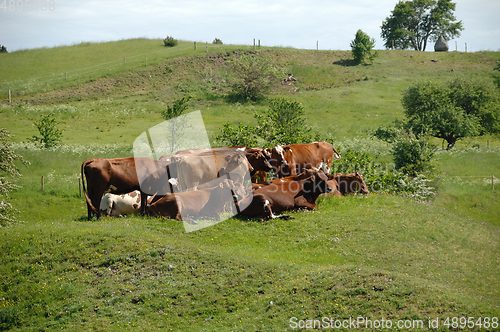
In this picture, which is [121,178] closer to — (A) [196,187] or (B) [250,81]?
(A) [196,187]

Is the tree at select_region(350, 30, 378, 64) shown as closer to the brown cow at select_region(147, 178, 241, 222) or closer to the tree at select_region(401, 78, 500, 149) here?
the tree at select_region(401, 78, 500, 149)

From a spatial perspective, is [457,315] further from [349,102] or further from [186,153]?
[349,102]

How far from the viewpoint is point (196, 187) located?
15734 millimetres

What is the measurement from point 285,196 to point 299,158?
4.20m

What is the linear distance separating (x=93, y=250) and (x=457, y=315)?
9.45 m

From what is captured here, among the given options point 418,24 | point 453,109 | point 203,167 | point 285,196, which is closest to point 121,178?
point 203,167

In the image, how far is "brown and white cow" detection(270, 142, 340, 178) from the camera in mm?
18042

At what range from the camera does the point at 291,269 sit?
34.3 feet

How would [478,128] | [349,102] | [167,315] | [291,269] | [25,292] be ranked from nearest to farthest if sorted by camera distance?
[167,315]
[25,292]
[291,269]
[478,128]
[349,102]

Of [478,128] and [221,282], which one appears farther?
[478,128]

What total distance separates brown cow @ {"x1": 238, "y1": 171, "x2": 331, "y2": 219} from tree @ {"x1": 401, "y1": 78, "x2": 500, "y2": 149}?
2773 cm

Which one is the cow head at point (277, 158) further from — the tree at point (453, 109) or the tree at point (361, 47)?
the tree at point (361, 47)

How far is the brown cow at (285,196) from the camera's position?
14570 millimetres

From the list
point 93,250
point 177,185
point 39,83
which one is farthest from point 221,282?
point 39,83
